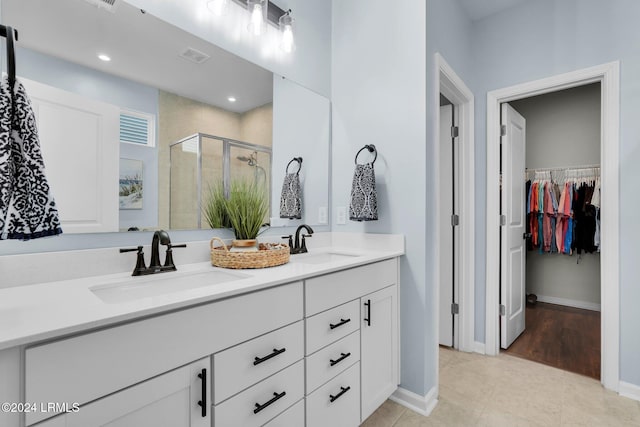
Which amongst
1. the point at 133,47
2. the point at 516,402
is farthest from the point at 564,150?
→ the point at 133,47

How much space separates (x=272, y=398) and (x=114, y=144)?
43.3 inches

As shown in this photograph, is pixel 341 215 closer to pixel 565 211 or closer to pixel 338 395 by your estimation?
pixel 338 395

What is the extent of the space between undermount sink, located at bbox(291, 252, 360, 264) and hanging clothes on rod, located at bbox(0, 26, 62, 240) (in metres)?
1.12

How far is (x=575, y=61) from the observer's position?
215 centimetres

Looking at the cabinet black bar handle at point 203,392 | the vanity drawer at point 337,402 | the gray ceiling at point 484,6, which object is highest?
the gray ceiling at point 484,6

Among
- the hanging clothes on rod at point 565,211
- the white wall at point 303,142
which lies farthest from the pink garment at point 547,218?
the white wall at point 303,142

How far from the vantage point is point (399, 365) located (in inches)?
71.2

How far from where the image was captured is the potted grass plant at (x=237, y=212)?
1513 mm

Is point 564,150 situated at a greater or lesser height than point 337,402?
greater

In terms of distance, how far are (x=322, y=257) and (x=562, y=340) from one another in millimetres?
2430

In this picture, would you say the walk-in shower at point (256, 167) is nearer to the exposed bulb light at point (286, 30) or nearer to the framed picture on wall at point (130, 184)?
Answer: the framed picture on wall at point (130, 184)

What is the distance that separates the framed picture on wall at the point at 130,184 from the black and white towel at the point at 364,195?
1127mm

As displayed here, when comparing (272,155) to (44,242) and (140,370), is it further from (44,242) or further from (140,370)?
(140,370)

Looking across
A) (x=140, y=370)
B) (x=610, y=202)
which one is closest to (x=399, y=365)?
(x=140, y=370)
